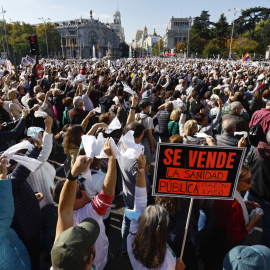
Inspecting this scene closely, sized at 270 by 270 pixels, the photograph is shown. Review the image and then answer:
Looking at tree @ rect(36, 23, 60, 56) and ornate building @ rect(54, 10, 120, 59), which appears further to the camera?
ornate building @ rect(54, 10, 120, 59)

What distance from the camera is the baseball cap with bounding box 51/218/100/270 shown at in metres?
1.28

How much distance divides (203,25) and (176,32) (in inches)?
1650

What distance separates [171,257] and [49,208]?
1.72 meters

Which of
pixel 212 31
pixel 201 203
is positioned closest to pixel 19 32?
pixel 212 31

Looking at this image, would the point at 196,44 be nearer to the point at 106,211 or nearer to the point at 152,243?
the point at 106,211

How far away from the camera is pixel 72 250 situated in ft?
4.25

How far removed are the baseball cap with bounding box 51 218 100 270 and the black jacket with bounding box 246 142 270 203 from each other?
245 cm

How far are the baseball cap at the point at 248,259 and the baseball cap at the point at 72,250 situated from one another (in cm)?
95

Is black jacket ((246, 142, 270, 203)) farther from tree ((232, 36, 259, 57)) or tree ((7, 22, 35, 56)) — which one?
tree ((7, 22, 35, 56))

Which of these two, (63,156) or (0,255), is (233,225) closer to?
(0,255)

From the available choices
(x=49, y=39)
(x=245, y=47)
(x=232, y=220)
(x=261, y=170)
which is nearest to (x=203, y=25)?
(x=245, y=47)

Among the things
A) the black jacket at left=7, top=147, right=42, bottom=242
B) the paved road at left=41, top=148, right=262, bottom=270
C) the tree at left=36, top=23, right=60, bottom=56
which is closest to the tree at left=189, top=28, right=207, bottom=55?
the tree at left=36, top=23, right=60, bottom=56

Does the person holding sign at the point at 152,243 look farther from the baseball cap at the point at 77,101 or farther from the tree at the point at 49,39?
the tree at the point at 49,39

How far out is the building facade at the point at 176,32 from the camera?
119m
